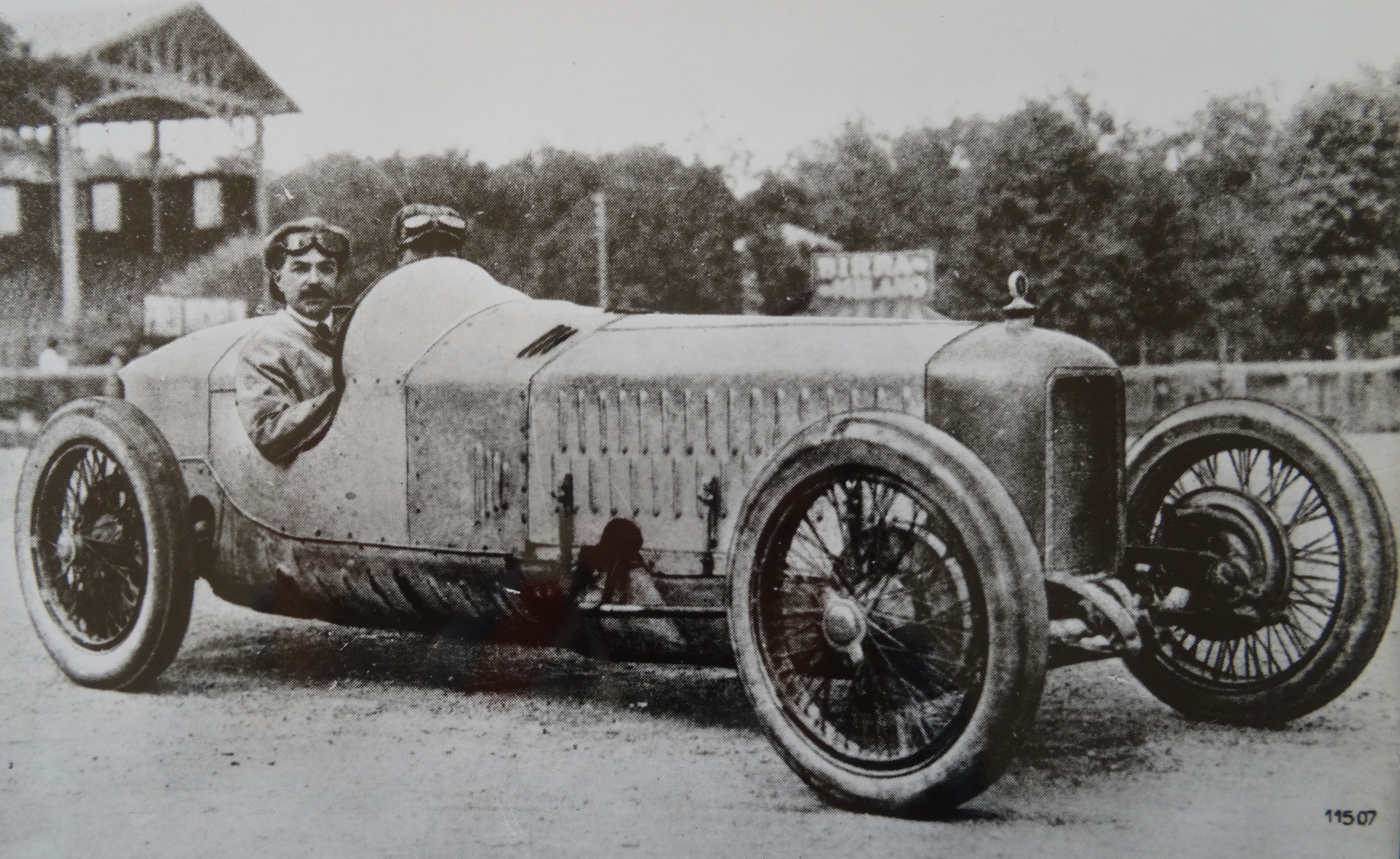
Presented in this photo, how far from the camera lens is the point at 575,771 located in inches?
114

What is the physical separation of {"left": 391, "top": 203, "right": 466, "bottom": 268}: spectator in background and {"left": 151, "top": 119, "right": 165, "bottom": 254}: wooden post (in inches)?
30.4

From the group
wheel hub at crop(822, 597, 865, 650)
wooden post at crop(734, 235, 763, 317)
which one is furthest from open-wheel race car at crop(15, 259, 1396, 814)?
wooden post at crop(734, 235, 763, 317)

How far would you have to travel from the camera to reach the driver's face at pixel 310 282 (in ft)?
11.9

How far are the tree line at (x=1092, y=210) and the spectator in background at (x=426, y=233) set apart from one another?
0.26ft

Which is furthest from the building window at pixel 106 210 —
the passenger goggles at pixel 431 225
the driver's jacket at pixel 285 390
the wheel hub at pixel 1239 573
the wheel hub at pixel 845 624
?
the wheel hub at pixel 1239 573

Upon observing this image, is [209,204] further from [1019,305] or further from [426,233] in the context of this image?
[1019,305]

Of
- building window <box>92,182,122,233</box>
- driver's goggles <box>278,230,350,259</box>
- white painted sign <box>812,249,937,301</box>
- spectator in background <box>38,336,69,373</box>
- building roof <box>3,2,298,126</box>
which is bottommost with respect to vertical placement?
spectator in background <box>38,336,69,373</box>

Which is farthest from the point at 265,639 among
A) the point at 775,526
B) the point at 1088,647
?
the point at 1088,647

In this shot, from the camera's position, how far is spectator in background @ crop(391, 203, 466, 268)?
3453mm

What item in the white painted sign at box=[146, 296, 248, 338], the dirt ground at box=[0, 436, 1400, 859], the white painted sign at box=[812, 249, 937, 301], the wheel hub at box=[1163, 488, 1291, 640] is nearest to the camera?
the dirt ground at box=[0, 436, 1400, 859]

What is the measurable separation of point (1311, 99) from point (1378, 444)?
99 cm

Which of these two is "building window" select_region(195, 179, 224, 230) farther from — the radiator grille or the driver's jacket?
the radiator grille

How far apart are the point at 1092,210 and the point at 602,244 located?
152 centimetres

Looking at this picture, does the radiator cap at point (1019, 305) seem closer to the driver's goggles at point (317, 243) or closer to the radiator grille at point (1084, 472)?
the radiator grille at point (1084, 472)
